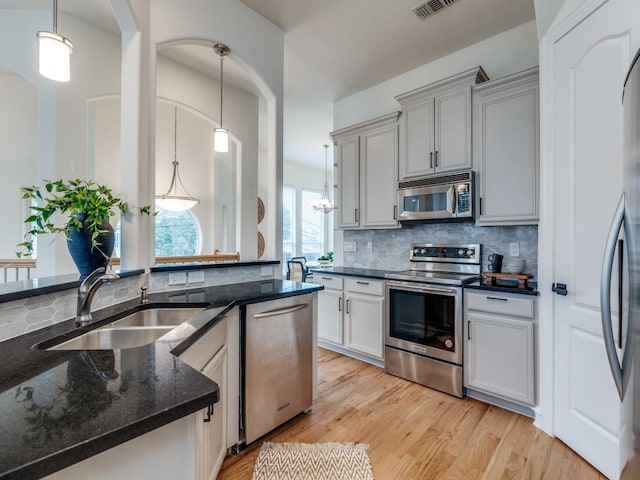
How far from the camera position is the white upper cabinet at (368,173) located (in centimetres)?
335

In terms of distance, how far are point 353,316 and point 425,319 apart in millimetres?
818

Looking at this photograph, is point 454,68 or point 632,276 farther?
point 454,68

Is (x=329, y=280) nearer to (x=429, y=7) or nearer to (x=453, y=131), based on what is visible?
(x=453, y=131)

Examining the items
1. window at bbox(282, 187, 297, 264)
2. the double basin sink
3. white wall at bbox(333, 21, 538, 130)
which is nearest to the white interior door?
white wall at bbox(333, 21, 538, 130)

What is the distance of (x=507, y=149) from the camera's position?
2537 millimetres

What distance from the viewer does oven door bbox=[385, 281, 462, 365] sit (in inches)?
99.1

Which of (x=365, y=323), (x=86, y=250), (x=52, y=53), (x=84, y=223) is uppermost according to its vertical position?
(x=52, y=53)

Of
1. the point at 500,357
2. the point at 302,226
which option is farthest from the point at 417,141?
the point at 302,226

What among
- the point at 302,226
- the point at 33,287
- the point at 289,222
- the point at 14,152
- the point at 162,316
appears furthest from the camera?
A: the point at 302,226

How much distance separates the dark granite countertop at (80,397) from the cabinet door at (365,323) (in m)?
2.21

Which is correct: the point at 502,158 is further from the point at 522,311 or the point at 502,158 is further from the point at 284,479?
the point at 284,479

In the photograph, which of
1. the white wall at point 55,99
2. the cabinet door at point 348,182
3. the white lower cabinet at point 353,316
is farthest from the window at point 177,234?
the cabinet door at point 348,182

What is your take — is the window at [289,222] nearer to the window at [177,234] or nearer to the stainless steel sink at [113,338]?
the window at [177,234]

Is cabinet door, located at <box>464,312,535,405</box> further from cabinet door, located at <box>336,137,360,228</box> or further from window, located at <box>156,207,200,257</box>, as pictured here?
window, located at <box>156,207,200,257</box>
